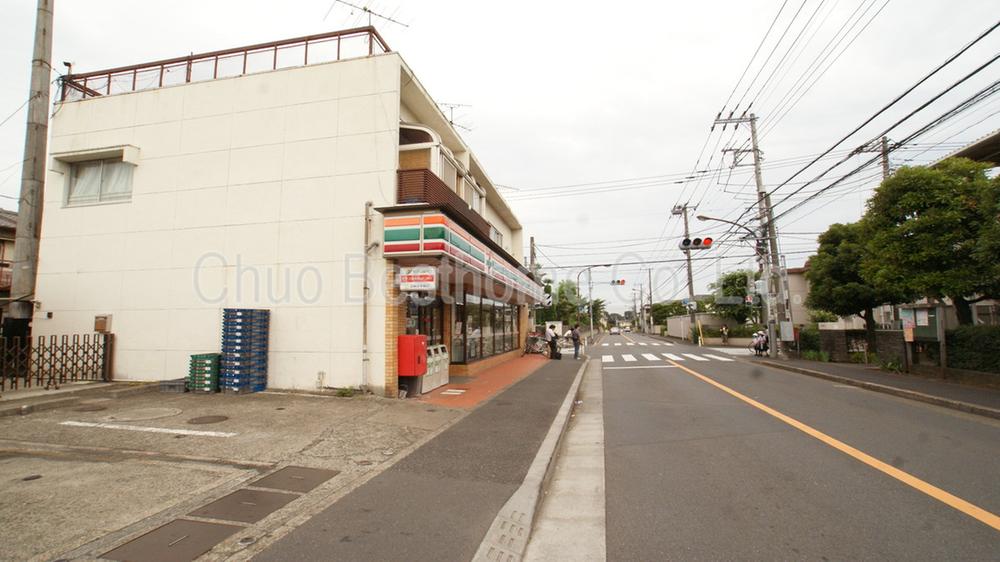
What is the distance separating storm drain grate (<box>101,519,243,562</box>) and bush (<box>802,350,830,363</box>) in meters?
23.3

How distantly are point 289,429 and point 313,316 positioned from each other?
12.4 feet

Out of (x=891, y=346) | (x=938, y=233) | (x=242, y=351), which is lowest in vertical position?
(x=891, y=346)

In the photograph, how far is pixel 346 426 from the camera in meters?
7.07

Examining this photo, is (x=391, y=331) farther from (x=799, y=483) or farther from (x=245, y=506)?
(x=799, y=483)

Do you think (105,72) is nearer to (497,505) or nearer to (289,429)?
(289,429)

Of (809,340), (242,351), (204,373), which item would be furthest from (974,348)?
(204,373)

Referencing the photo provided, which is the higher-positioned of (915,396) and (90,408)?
(90,408)

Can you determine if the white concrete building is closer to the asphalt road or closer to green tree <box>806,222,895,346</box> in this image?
the asphalt road

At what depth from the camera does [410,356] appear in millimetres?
9750

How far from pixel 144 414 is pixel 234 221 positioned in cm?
494

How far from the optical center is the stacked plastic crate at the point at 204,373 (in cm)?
991

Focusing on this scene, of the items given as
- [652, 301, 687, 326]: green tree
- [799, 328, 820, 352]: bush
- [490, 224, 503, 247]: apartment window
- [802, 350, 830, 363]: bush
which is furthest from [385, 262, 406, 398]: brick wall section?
[652, 301, 687, 326]: green tree

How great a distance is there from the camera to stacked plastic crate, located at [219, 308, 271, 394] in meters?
9.73

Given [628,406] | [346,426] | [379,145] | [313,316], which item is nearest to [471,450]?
[346,426]
